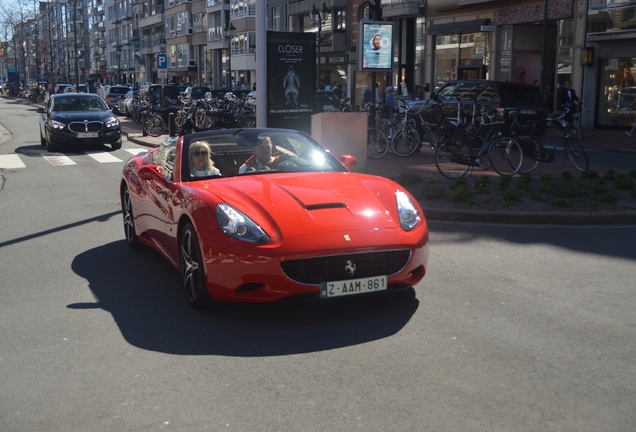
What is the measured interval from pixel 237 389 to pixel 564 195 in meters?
7.24

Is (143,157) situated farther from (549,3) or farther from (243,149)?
(549,3)

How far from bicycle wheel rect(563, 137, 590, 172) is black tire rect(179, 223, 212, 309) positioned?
10412 mm

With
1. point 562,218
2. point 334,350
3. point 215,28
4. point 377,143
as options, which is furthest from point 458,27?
point 215,28

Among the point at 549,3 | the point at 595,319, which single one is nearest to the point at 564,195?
the point at 595,319

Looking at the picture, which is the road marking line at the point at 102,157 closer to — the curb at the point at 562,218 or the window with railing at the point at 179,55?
the curb at the point at 562,218

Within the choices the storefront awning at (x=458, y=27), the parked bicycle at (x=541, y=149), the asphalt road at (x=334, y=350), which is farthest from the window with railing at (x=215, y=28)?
the asphalt road at (x=334, y=350)

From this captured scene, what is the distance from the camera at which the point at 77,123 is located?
21359mm

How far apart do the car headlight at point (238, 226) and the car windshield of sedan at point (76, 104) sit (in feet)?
60.3

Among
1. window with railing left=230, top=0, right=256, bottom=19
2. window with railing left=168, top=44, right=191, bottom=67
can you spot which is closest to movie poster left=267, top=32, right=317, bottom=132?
window with railing left=230, top=0, right=256, bottom=19

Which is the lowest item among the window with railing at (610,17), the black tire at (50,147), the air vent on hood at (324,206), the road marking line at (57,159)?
the road marking line at (57,159)

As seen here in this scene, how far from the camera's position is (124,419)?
12.8 feet

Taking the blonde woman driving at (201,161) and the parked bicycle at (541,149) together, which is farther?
the parked bicycle at (541,149)

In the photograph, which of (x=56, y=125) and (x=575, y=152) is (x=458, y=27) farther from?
Answer: (x=575, y=152)

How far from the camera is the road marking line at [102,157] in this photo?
19.2m
